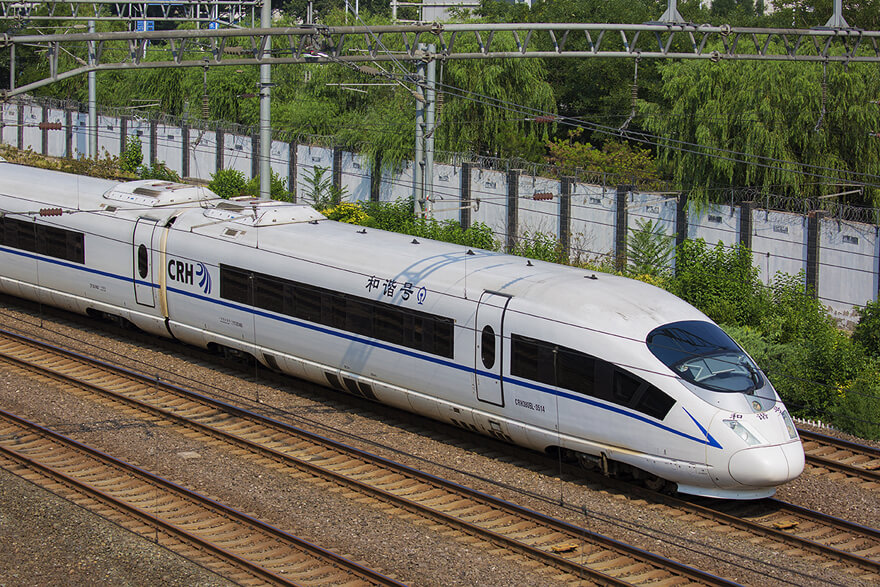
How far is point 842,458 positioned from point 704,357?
3.96 m

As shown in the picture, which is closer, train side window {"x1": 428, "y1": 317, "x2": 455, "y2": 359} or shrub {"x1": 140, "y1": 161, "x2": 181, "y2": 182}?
train side window {"x1": 428, "y1": 317, "x2": 455, "y2": 359}

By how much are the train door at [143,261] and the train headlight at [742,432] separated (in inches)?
488

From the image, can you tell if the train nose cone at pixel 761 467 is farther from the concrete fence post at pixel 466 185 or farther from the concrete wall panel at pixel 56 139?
the concrete wall panel at pixel 56 139

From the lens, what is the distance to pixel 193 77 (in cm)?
5788

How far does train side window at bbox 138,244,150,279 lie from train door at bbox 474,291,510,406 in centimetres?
854

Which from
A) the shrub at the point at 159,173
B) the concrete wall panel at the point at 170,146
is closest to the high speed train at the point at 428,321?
the shrub at the point at 159,173

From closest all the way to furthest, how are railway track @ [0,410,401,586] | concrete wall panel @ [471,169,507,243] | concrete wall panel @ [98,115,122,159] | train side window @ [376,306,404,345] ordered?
railway track @ [0,410,401,586] → train side window @ [376,306,404,345] → concrete wall panel @ [471,169,507,243] → concrete wall panel @ [98,115,122,159]

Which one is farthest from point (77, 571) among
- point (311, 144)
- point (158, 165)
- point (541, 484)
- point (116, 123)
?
point (116, 123)

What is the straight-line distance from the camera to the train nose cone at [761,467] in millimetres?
13867

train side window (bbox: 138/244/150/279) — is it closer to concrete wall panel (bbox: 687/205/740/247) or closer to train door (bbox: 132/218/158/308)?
train door (bbox: 132/218/158/308)

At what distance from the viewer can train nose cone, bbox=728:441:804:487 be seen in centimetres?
1387

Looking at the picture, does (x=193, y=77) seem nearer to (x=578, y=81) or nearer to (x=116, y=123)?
(x=116, y=123)

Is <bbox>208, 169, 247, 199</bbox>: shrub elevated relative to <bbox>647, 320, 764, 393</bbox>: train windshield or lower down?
elevated

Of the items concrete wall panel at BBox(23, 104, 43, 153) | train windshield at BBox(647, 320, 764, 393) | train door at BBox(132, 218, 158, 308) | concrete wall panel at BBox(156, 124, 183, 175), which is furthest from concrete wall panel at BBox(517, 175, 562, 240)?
concrete wall panel at BBox(23, 104, 43, 153)
